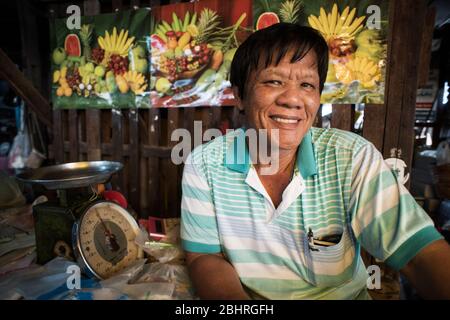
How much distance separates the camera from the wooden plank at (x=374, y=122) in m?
2.01

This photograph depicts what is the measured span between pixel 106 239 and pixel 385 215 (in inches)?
49.5

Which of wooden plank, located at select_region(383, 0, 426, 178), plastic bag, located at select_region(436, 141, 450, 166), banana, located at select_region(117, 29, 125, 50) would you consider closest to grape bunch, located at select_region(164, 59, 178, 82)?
banana, located at select_region(117, 29, 125, 50)

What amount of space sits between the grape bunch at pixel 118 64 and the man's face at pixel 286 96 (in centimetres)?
165

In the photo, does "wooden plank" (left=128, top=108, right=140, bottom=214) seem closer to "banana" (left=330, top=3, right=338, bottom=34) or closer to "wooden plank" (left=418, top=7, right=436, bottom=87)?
"banana" (left=330, top=3, right=338, bottom=34)

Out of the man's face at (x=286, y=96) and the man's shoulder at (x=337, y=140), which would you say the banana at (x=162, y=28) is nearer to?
the man's face at (x=286, y=96)

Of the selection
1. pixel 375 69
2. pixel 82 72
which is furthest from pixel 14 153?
pixel 375 69

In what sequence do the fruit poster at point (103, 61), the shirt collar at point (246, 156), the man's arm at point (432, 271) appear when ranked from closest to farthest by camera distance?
the man's arm at point (432, 271) < the shirt collar at point (246, 156) < the fruit poster at point (103, 61)

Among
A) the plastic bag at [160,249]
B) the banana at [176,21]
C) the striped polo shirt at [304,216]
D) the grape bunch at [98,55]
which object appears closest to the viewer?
the striped polo shirt at [304,216]

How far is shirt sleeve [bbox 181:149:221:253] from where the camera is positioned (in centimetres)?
128

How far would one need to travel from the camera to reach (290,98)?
1152mm

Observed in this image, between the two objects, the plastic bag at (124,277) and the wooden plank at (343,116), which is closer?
the plastic bag at (124,277)

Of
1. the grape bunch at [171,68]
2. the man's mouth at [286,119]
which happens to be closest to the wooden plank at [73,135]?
the grape bunch at [171,68]

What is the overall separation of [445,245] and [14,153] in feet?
14.5

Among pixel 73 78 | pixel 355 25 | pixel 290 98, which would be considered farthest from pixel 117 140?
pixel 355 25
